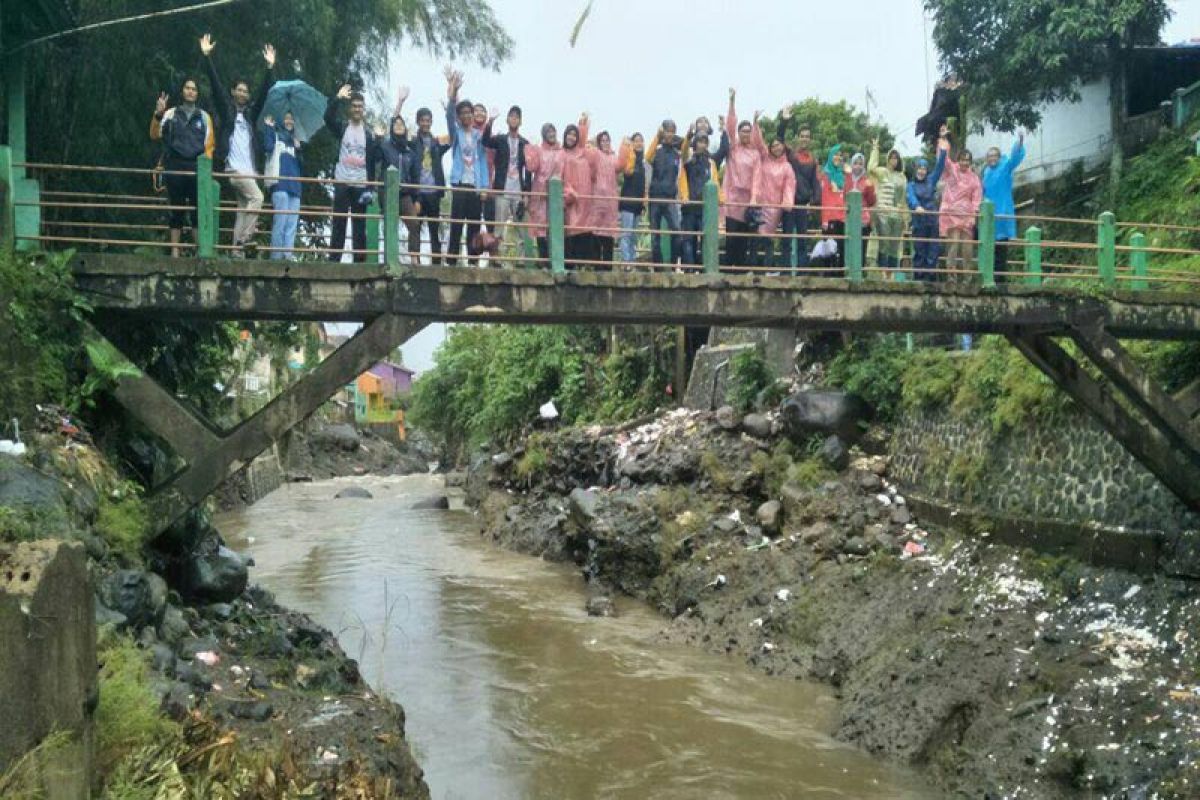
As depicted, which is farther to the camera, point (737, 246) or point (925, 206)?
point (925, 206)

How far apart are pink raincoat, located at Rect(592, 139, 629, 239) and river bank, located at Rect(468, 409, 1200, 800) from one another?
4962mm

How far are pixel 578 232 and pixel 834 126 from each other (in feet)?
75.6

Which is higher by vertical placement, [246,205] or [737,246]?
[246,205]

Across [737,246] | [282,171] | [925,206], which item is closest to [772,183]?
[737,246]

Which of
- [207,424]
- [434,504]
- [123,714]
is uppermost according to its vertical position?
[207,424]

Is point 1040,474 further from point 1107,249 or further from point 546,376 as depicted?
point 546,376

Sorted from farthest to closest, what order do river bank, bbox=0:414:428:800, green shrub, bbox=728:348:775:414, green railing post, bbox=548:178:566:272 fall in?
1. green shrub, bbox=728:348:775:414
2. green railing post, bbox=548:178:566:272
3. river bank, bbox=0:414:428:800

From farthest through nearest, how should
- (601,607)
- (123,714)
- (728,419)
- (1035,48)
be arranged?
(1035,48) < (728,419) < (601,607) < (123,714)

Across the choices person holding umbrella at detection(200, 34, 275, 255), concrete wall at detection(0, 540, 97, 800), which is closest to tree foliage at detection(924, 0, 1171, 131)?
person holding umbrella at detection(200, 34, 275, 255)

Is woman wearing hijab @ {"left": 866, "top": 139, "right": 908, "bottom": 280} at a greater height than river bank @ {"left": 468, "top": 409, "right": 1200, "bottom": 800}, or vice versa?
woman wearing hijab @ {"left": 866, "top": 139, "right": 908, "bottom": 280}

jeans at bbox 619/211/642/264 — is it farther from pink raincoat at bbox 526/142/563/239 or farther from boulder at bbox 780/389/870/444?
boulder at bbox 780/389/870/444

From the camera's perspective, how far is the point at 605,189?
1070cm

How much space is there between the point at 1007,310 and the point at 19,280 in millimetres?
8223

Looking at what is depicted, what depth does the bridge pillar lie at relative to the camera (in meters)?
8.66
